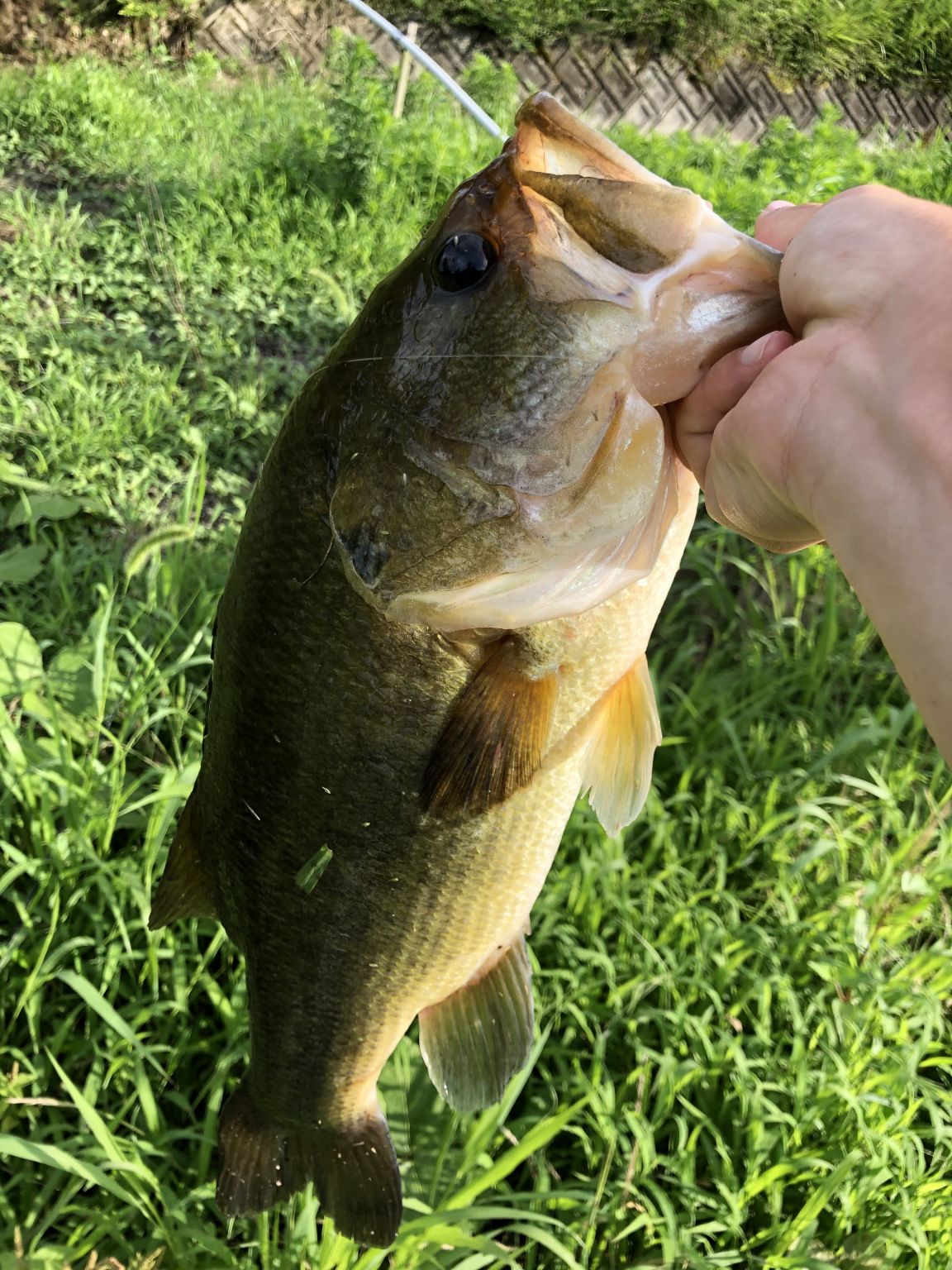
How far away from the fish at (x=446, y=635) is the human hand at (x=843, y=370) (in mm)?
61

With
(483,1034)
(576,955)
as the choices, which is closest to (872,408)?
(483,1034)

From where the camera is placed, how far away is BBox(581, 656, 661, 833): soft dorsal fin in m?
1.29

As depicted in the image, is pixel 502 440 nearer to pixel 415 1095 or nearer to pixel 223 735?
pixel 223 735

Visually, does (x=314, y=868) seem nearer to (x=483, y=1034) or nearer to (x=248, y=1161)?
(x=483, y=1034)

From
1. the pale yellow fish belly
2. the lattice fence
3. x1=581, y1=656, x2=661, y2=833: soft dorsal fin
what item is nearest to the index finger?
the pale yellow fish belly

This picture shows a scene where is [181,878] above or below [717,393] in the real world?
below

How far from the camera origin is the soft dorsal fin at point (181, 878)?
145 centimetres

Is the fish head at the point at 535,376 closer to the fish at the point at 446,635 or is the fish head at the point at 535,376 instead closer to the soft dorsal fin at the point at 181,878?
the fish at the point at 446,635

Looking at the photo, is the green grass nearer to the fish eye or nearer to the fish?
the fish

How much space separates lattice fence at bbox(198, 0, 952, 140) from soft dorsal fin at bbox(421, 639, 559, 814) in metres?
9.78

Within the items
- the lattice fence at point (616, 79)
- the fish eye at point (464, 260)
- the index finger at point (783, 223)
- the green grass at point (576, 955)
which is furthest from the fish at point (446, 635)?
the lattice fence at point (616, 79)

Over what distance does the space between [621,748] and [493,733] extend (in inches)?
9.2

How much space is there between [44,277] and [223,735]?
4086 mm

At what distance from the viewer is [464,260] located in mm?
1050
